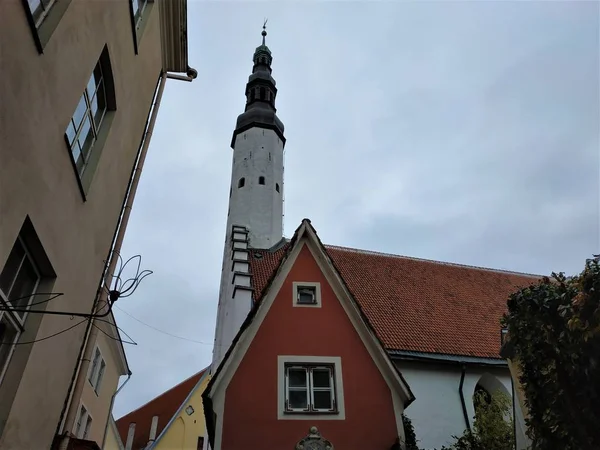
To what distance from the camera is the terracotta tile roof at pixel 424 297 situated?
1501 cm

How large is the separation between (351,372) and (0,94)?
28.5ft

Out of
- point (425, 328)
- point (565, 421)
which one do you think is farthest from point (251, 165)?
point (565, 421)

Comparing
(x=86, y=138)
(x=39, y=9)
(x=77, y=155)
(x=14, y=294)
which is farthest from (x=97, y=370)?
(x=39, y=9)

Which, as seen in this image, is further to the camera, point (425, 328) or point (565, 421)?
point (425, 328)

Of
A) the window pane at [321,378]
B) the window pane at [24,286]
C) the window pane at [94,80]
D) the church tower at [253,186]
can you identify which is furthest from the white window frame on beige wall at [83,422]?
the window pane at [94,80]

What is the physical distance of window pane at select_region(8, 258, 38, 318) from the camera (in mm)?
5105

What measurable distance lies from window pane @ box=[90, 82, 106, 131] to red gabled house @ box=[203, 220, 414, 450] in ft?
18.0

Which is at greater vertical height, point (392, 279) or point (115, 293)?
point (392, 279)

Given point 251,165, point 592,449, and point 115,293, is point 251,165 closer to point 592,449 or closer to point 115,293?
point 115,293

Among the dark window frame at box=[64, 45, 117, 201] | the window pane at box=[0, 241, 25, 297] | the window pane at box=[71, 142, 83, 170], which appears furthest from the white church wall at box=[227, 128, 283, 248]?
the window pane at box=[0, 241, 25, 297]

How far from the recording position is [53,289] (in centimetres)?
565

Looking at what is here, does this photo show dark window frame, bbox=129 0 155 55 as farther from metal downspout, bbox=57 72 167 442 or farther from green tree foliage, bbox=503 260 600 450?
green tree foliage, bbox=503 260 600 450

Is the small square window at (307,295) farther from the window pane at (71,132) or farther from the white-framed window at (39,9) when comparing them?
the white-framed window at (39,9)

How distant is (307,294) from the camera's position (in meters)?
11.8
